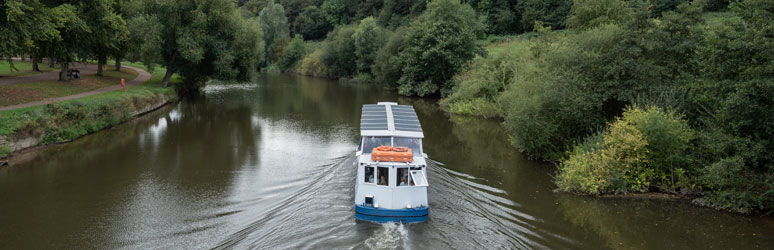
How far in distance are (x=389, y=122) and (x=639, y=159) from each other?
9.04 metres

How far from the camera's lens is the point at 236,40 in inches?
1654

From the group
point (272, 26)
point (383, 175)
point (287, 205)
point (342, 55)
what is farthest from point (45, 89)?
point (272, 26)

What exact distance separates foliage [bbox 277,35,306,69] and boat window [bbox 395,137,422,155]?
80.6 meters

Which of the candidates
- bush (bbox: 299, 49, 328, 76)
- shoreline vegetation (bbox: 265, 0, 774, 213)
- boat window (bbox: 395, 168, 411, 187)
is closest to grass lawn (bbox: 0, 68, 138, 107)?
boat window (bbox: 395, 168, 411, 187)

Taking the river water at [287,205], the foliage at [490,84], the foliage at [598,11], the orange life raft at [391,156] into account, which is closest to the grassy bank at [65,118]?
the river water at [287,205]

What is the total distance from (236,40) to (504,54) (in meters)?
23.3

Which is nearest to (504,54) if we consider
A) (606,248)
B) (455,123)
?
(455,123)

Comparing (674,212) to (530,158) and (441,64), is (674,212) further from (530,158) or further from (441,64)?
(441,64)

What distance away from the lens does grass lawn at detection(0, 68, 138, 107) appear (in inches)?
1051

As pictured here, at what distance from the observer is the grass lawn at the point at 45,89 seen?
87.6 ft

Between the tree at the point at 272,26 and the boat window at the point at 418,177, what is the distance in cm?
8452

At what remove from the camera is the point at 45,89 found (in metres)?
30.6

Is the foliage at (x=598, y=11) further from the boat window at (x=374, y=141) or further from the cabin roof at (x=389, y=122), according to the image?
the boat window at (x=374, y=141)

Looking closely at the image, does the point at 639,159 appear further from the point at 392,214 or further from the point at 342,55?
the point at 342,55
